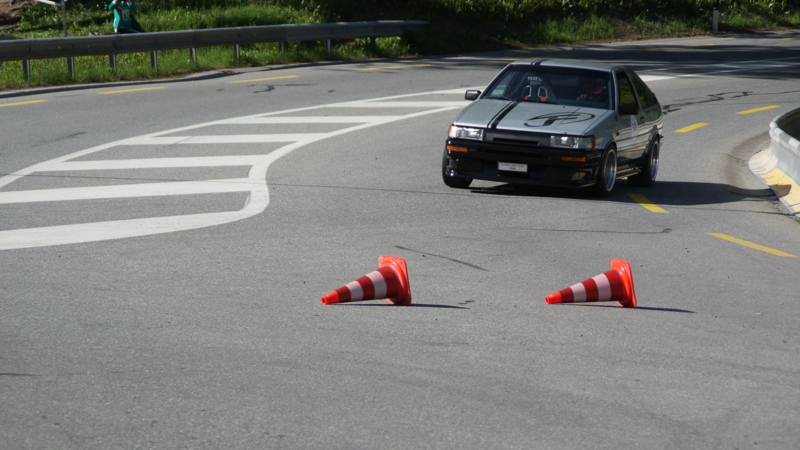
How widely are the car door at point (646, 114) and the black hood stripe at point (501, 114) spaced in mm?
1727

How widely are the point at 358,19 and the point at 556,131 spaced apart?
2013 centimetres

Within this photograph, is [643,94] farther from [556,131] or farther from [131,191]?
[131,191]

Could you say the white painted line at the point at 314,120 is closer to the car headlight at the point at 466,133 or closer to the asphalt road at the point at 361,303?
the asphalt road at the point at 361,303

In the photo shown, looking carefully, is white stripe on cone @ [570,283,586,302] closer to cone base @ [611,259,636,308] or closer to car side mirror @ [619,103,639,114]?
cone base @ [611,259,636,308]

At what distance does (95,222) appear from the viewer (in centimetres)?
824

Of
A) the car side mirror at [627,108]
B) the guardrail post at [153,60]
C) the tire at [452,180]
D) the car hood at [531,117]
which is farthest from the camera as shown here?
the guardrail post at [153,60]

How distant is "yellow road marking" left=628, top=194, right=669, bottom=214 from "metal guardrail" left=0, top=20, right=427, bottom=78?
12325 millimetres

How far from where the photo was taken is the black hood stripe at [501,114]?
1001 cm

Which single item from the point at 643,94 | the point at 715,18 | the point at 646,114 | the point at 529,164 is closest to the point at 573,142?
the point at 529,164

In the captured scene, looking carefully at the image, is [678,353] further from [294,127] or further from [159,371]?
[294,127]

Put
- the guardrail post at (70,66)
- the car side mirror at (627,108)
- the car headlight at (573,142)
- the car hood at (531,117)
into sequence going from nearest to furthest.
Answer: the car headlight at (573,142), the car hood at (531,117), the car side mirror at (627,108), the guardrail post at (70,66)

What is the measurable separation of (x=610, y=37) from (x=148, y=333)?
2965 centimetres

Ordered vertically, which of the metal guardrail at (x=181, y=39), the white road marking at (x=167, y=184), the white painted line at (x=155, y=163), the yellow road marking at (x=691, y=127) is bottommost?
the yellow road marking at (x=691, y=127)

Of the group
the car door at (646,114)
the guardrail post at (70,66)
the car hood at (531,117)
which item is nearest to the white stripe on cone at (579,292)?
the car hood at (531,117)
